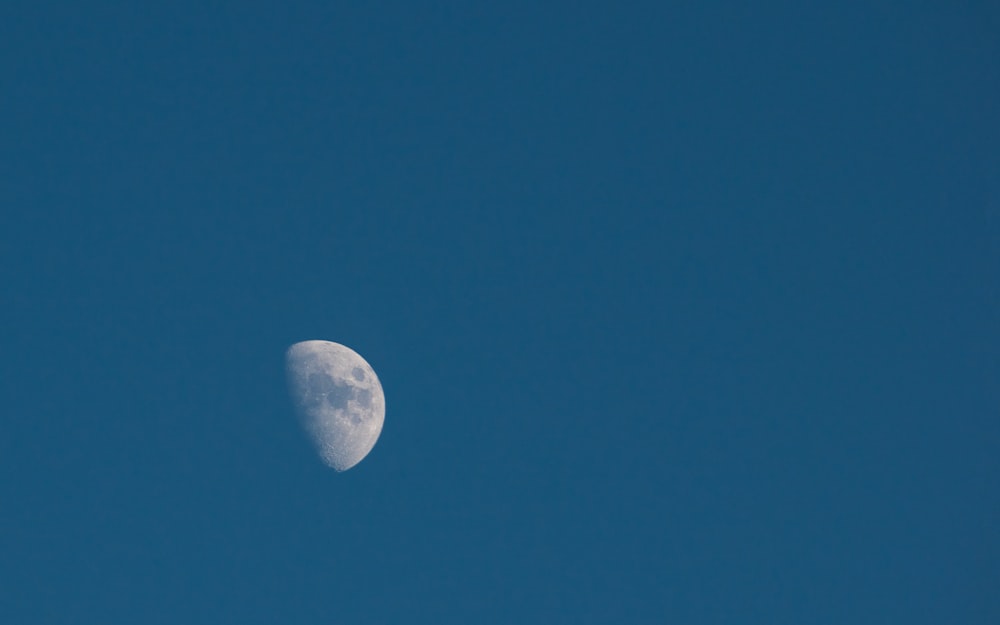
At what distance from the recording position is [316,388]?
1661cm

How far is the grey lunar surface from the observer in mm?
16297

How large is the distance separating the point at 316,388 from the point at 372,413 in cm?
105

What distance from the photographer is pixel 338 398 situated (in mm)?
16734

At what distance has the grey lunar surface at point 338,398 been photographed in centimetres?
1630

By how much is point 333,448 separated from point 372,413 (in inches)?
45.8

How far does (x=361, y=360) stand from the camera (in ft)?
55.9

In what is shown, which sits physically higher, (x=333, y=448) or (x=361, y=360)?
(x=361, y=360)

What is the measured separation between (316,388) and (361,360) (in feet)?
2.87

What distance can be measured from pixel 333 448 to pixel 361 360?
1594mm

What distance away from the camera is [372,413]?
17109mm

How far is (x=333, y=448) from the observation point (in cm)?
1614
